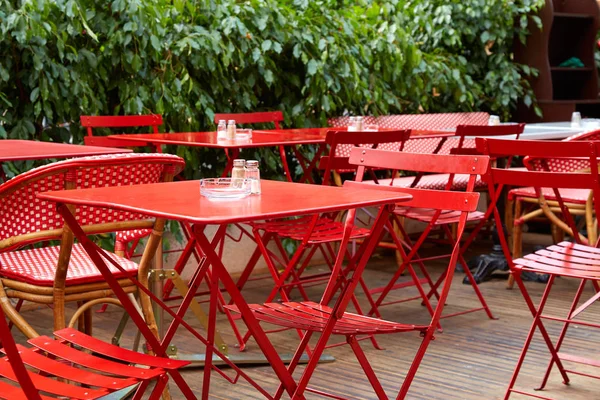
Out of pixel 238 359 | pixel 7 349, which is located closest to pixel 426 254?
pixel 238 359

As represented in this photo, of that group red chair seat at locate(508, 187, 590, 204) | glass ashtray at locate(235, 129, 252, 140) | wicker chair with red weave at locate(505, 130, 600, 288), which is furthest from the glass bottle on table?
red chair seat at locate(508, 187, 590, 204)

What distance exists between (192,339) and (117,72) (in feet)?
6.33

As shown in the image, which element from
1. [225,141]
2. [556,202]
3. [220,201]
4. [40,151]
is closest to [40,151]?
[40,151]

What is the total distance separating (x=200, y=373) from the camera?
4238mm

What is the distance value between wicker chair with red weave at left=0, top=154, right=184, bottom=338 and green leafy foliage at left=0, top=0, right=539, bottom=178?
7.51 ft

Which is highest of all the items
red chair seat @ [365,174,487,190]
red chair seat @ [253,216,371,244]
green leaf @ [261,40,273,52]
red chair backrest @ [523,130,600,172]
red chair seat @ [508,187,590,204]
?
green leaf @ [261,40,273,52]

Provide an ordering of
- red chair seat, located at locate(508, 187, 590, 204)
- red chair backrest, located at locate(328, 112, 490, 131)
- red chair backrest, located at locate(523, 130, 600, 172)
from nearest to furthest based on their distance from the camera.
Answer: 1. red chair backrest, located at locate(523, 130, 600, 172)
2. red chair seat, located at locate(508, 187, 590, 204)
3. red chair backrest, located at locate(328, 112, 490, 131)

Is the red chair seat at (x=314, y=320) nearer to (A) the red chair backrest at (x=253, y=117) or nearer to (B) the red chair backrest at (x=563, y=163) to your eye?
(B) the red chair backrest at (x=563, y=163)

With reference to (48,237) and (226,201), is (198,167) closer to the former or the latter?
(48,237)

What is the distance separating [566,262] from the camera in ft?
12.0

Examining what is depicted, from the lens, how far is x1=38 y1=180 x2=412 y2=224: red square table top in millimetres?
2273

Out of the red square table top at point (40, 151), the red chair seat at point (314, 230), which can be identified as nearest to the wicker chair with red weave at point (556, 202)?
the red chair seat at point (314, 230)

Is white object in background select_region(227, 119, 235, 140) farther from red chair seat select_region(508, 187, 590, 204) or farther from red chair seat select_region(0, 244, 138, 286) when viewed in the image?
red chair seat select_region(508, 187, 590, 204)

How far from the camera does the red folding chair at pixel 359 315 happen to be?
270 cm
